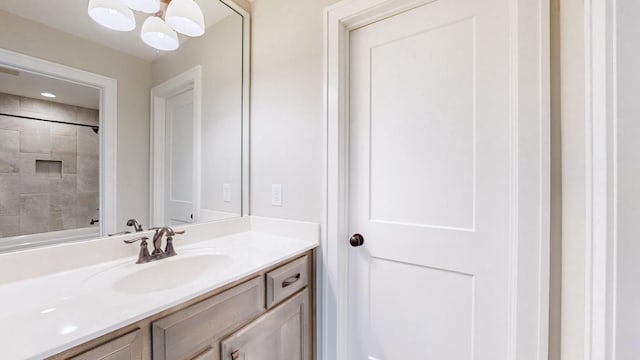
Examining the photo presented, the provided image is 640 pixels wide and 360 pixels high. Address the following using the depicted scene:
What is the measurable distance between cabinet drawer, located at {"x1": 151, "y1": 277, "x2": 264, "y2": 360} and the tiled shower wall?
628 mm

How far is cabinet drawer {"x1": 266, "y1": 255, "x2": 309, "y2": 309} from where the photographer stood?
0.99m

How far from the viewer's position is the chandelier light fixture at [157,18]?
1.01m

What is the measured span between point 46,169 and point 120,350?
2.44ft

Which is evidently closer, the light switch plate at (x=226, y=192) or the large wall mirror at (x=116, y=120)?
the large wall mirror at (x=116, y=120)

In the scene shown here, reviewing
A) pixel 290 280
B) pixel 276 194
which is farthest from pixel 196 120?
pixel 290 280

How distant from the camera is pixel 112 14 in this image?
1.02m

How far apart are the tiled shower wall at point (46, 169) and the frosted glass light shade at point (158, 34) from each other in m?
0.42

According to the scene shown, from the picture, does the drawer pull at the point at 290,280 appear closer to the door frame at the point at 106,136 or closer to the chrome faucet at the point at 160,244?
the chrome faucet at the point at 160,244

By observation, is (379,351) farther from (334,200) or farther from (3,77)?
(3,77)

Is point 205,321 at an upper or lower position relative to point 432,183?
lower

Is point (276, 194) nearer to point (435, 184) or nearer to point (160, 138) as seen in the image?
point (160, 138)
